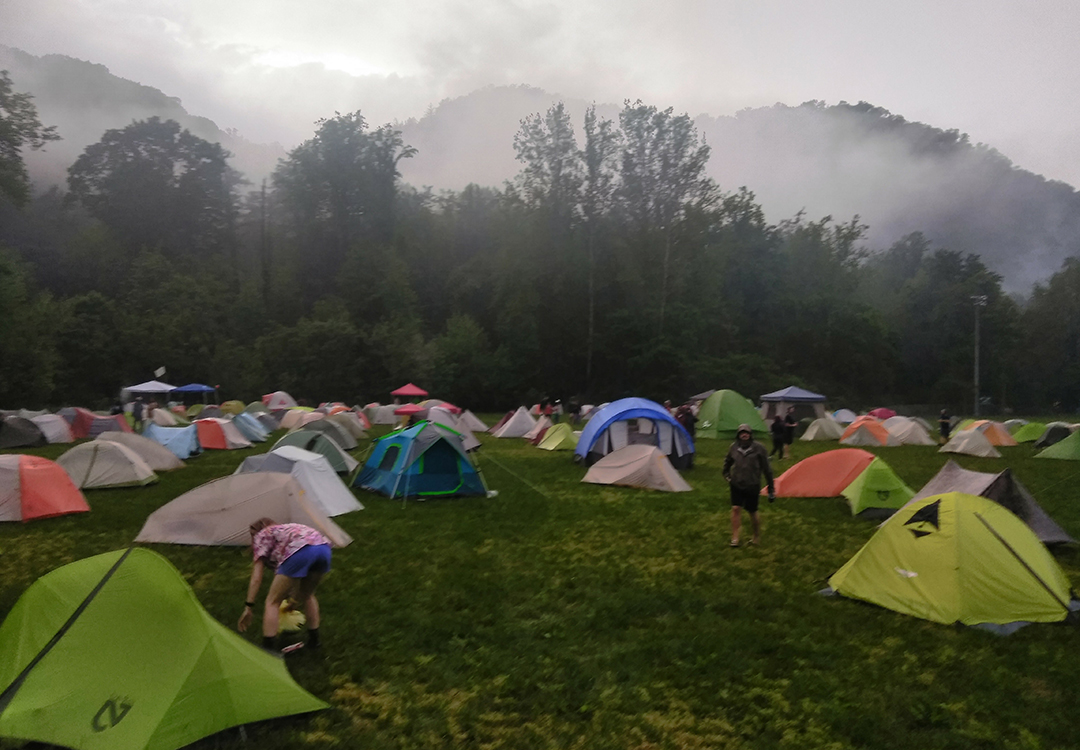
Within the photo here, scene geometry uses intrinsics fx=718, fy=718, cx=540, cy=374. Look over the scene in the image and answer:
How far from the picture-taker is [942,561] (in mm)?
6797

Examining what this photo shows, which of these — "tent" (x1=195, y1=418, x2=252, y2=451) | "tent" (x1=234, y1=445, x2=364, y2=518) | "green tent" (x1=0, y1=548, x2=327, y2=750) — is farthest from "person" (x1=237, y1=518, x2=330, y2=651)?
"tent" (x1=195, y1=418, x2=252, y2=451)

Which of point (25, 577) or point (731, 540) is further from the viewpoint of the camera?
point (731, 540)

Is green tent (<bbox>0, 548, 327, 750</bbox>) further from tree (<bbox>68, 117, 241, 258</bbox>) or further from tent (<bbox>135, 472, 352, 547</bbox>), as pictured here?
tree (<bbox>68, 117, 241, 258</bbox>)

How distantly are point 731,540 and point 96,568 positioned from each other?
299 inches

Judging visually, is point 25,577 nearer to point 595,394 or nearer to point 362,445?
point 362,445

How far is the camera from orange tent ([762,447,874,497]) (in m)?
13.2

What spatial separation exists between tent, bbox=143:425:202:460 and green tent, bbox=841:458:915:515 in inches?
656

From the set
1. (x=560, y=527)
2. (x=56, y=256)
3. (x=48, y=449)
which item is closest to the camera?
(x=560, y=527)

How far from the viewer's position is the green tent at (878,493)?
38.1 ft

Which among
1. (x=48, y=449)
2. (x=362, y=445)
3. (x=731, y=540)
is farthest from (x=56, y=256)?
(x=731, y=540)

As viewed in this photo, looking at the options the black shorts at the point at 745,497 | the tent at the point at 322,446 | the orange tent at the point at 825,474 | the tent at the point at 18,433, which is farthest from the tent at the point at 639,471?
the tent at the point at 18,433

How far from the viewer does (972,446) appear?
2117 cm

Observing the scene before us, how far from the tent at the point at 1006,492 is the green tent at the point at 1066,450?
41.9 feet

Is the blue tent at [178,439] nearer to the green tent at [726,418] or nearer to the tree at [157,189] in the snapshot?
the green tent at [726,418]
